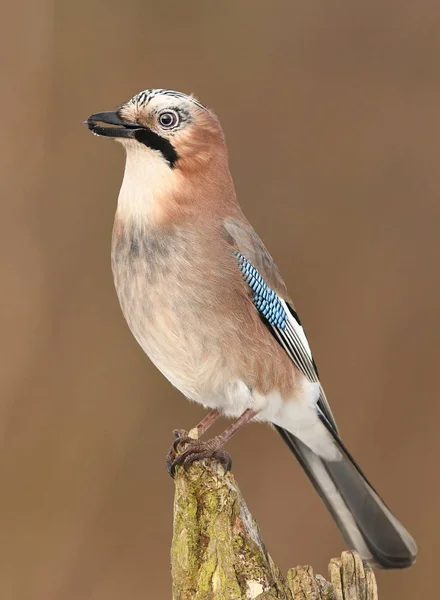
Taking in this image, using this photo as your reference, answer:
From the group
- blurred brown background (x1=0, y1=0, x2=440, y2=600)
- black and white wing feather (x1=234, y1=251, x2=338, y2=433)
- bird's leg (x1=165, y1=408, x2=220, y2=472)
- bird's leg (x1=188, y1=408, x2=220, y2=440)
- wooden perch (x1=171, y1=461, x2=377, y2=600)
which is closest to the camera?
wooden perch (x1=171, y1=461, x2=377, y2=600)

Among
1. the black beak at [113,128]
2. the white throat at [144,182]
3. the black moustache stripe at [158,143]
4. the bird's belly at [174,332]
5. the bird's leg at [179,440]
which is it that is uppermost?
the black beak at [113,128]

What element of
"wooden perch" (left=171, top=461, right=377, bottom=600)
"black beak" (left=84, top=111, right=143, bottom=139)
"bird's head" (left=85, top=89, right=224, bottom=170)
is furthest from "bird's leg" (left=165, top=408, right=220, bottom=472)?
"black beak" (left=84, top=111, right=143, bottom=139)

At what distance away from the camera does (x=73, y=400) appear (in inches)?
189

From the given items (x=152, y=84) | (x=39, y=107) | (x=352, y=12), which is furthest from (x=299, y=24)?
(x=39, y=107)

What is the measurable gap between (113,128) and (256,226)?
1745 millimetres

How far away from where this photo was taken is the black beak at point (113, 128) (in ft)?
10.7

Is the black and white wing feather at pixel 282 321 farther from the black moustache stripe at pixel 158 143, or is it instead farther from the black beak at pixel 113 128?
the black beak at pixel 113 128

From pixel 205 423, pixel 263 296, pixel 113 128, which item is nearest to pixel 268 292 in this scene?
pixel 263 296

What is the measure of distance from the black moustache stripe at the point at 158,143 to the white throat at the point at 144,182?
0.02 meters

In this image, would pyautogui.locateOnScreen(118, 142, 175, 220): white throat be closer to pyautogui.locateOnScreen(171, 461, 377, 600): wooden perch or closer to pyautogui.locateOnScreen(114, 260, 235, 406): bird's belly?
pyautogui.locateOnScreen(114, 260, 235, 406): bird's belly

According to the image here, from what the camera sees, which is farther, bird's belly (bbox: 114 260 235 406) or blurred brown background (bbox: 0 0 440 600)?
blurred brown background (bbox: 0 0 440 600)

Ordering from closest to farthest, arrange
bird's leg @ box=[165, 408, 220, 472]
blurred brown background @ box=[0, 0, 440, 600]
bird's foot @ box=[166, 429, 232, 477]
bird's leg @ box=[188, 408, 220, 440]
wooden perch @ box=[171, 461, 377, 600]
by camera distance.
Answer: wooden perch @ box=[171, 461, 377, 600] → bird's foot @ box=[166, 429, 232, 477] → bird's leg @ box=[165, 408, 220, 472] → bird's leg @ box=[188, 408, 220, 440] → blurred brown background @ box=[0, 0, 440, 600]

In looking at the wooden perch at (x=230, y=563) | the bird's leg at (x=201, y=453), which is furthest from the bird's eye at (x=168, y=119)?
the wooden perch at (x=230, y=563)

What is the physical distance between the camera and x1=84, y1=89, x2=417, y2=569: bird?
3326mm
